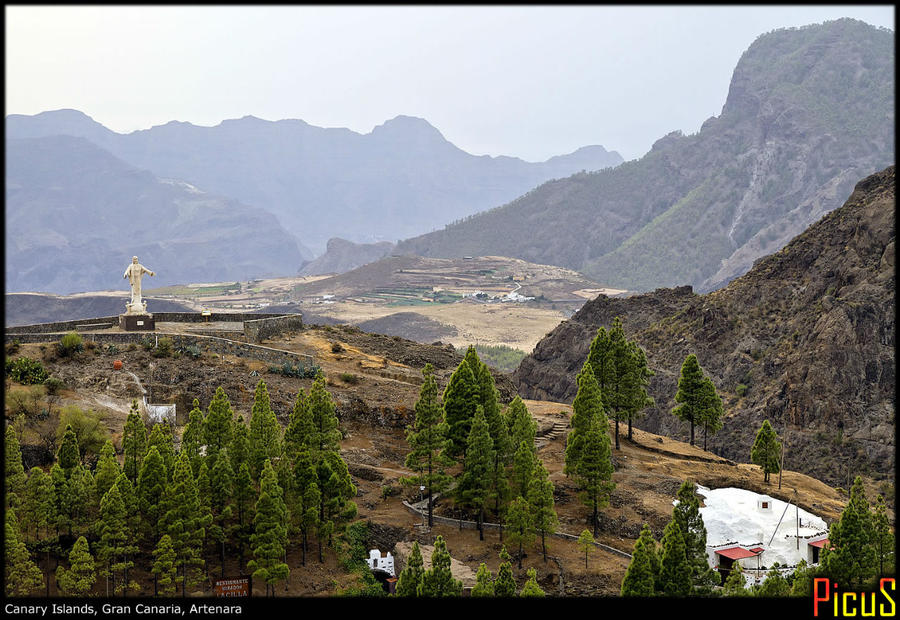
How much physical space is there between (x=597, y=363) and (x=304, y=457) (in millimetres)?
20711

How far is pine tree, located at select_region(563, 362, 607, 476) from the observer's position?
34.5m

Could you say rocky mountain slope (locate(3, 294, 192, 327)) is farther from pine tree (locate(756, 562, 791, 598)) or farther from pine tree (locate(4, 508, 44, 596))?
pine tree (locate(756, 562, 791, 598))

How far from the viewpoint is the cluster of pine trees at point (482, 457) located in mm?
29641

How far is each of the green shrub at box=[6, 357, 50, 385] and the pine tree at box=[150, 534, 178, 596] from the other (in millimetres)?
12513

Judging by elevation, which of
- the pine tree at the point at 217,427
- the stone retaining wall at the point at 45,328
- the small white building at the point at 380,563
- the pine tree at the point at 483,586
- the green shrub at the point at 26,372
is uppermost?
the stone retaining wall at the point at 45,328

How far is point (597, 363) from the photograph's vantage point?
4491cm

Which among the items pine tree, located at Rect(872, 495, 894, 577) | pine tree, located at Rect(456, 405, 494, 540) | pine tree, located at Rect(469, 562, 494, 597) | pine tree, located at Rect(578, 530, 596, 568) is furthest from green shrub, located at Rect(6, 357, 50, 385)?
pine tree, located at Rect(872, 495, 894, 577)

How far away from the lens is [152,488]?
26.1 meters

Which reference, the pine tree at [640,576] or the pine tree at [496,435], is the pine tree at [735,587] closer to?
the pine tree at [640,576]

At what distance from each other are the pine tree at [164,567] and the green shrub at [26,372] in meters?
12.5

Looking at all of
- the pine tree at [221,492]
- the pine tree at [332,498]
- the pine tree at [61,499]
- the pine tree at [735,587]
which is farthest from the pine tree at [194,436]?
the pine tree at [735,587]

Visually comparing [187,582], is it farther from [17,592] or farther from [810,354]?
[810,354]

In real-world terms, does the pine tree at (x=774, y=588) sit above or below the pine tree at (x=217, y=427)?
below

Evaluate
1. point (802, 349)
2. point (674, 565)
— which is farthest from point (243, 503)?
point (802, 349)
